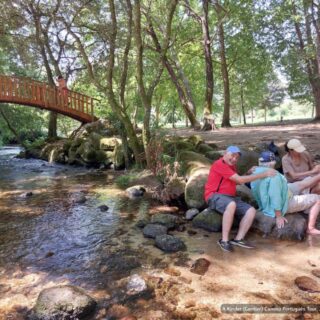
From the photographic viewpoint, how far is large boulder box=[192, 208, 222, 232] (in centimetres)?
463

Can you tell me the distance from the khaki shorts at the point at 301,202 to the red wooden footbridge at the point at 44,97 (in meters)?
11.7

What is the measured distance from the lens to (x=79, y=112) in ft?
50.2

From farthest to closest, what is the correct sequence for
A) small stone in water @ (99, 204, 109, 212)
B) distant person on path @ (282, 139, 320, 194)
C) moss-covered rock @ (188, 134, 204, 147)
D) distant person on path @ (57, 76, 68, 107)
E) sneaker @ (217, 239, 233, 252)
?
distant person on path @ (57, 76, 68, 107) → moss-covered rock @ (188, 134, 204, 147) → small stone in water @ (99, 204, 109, 212) → distant person on path @ (282, 139, 320, 194) → sneaker @ (217, 239, 233, 252)

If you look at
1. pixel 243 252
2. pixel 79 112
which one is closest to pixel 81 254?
pixel 243 252

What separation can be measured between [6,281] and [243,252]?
255 cm

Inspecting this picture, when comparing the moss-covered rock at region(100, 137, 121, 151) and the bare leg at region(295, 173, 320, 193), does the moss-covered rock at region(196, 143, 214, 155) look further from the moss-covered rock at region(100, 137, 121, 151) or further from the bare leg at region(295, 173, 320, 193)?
the bare leg at region(295, 173, 320, 193)

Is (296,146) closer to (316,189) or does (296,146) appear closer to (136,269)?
(316,189)

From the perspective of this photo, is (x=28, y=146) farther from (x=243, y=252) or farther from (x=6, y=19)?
(x=243, y=252)

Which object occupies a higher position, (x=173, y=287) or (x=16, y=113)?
(x=16, y=113)

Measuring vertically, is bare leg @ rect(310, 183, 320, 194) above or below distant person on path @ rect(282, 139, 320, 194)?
below

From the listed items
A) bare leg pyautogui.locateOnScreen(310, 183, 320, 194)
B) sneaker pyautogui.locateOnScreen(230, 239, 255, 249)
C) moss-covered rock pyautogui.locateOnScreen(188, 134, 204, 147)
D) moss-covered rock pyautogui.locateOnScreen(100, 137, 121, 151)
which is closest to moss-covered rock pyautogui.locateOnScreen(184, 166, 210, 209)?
sneaker pyautogui.locateOnScreen(230, 239, 255, 249)

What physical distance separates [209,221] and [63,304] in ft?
7.84

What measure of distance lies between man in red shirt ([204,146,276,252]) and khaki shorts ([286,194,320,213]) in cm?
51

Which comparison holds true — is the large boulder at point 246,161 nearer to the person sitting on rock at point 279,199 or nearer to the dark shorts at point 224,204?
the person sitting on rock at point 279,199
